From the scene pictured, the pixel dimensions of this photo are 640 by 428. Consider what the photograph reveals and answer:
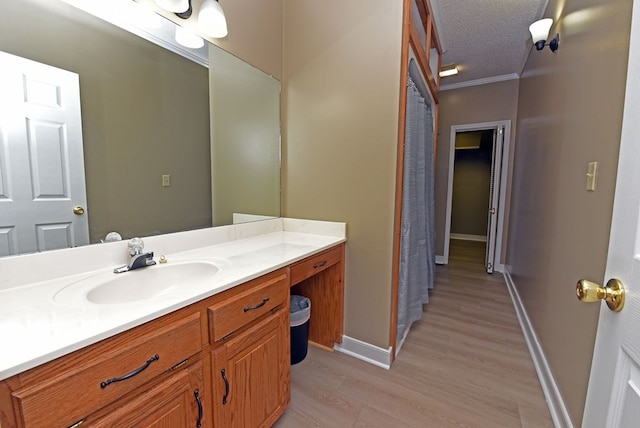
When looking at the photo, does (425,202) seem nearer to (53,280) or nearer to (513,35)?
(513,35)

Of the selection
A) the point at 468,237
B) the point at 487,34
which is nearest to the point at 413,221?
the point at 487,34

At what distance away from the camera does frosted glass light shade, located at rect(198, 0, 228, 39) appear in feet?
4.36

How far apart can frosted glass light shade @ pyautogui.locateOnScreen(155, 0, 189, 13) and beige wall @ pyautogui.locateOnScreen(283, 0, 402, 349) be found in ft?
2.62

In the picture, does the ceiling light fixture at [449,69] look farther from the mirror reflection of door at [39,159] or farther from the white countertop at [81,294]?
the mirror reflection of door at [39,159]

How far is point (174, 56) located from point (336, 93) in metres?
0.93

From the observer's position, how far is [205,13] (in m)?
1.33

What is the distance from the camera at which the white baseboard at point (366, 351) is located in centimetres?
173

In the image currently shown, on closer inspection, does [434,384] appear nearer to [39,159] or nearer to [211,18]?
[39,159]

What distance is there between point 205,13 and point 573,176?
2.03 meters

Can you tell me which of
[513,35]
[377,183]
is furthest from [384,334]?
[513,35]

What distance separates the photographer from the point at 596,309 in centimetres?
106

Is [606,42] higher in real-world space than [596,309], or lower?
higher

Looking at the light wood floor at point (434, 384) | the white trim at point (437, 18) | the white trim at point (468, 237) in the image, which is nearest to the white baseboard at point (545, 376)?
the light wood floor at point (434, 384)

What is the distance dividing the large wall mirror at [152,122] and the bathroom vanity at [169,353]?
0.70 feet
